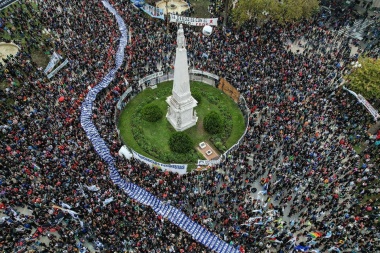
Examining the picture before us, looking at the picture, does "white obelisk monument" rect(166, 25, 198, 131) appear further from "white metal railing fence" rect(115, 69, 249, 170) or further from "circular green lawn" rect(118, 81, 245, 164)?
"white metal railing fence" rect(115, 69, 249, 170)

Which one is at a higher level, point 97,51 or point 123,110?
point 97,51

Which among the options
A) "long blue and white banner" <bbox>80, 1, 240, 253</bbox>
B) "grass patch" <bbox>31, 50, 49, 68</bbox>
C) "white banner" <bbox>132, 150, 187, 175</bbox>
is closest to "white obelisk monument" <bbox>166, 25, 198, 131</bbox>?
"white banner" <bbox>132, 150, 187, 175</bbox>

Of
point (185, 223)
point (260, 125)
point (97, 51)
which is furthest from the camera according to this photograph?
point (97, 51)

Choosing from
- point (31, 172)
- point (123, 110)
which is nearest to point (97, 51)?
point (123, 110)

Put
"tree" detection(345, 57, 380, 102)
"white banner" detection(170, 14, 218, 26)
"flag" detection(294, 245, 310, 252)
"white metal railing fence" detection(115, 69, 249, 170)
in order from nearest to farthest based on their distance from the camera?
"flag" detection(294, 245, 310, 252), "tree" detection(345, 57, 380, 102), "white metal railing fence" detection(115, 69, 249, 170), "white banner" detection(170, 14, 218, 26)

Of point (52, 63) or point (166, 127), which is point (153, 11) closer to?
point (52, 63)

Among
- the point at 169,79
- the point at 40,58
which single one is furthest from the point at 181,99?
the point at 40,58

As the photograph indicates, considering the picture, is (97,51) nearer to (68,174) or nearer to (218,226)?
(68,174)
